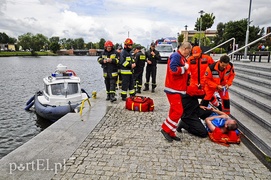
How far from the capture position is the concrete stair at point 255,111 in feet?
13.5

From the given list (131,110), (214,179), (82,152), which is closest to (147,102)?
(131,110)

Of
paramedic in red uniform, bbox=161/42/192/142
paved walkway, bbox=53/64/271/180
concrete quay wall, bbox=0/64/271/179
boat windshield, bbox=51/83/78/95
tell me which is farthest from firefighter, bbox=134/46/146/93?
paramedic in red uniform, bbox=161/42/192/142

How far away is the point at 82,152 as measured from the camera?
402cm

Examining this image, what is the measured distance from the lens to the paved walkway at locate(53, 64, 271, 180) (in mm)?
3316

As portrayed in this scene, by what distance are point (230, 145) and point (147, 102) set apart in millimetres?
2974

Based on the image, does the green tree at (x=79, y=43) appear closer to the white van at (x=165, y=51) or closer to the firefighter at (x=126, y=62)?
the white van at (x=165, y=51)

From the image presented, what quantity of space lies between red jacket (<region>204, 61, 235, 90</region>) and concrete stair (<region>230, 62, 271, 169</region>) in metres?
0.95

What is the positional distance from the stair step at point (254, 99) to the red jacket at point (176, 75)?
2.36m

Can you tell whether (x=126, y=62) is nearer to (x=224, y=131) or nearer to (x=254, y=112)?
(x=224, y=131)

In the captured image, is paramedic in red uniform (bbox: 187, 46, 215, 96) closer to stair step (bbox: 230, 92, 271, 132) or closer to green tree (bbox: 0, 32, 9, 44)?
stair step (bbox: 230, 92, 271, 132)

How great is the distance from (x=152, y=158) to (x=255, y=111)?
10.5 ft

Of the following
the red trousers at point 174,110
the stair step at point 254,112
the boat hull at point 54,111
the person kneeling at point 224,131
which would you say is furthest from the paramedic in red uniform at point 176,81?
the boat hull at point 54,111

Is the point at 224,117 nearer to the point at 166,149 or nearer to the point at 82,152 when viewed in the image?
the point at 166,149

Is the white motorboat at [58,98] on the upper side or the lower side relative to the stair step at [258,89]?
lower
